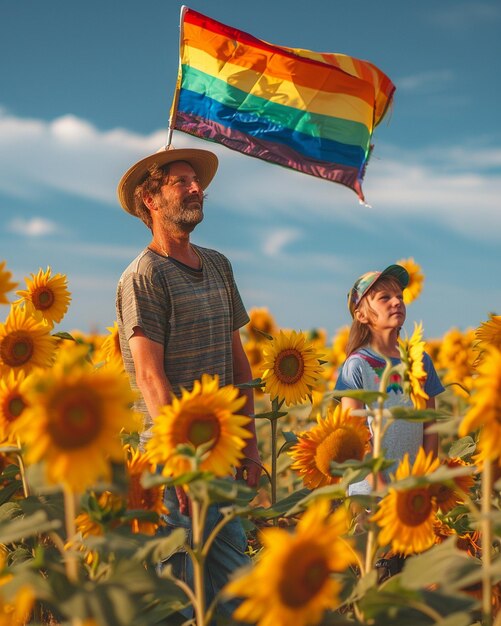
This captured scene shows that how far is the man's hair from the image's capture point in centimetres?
378

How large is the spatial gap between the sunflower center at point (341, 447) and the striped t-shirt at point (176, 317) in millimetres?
816

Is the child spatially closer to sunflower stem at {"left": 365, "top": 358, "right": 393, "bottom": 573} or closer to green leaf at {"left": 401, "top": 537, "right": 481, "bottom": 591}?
sunflower stem at {"left": 365, "top": 358, "right": 393, "bottom": 573}

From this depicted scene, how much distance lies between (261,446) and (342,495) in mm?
5455

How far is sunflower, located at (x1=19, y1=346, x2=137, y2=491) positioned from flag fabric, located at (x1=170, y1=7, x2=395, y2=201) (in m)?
3.48

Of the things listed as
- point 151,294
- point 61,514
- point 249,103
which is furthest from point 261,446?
point 61,514

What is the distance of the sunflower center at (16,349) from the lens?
10.2 ft

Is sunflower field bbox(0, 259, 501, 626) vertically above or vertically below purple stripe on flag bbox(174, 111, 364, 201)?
below

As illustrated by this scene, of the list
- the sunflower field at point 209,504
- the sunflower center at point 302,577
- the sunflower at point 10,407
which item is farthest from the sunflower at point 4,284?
the sunflower center at point 302,577

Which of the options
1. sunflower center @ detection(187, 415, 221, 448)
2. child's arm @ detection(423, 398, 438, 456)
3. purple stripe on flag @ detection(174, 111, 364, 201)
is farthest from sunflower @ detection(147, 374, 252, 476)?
purple stripe on flag @ detection(174, 111, 364, 201)

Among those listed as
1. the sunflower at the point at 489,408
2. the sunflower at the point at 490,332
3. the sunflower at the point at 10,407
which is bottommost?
the sunflower at the point at 10,407

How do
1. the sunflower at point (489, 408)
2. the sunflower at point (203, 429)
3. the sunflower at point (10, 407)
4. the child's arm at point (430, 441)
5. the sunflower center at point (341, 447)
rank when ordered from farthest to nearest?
the child's arm at point (430, 441) < the sunflower center at point (341, 447) < the sunflower at point (10, 407) < the sunflower at point (203, 429) < the sunflower at point (489, 408)

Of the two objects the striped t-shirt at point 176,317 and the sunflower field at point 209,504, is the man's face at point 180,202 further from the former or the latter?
the sunflower field at point 209,504

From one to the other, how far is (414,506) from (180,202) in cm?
190

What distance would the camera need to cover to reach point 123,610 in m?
1.63
